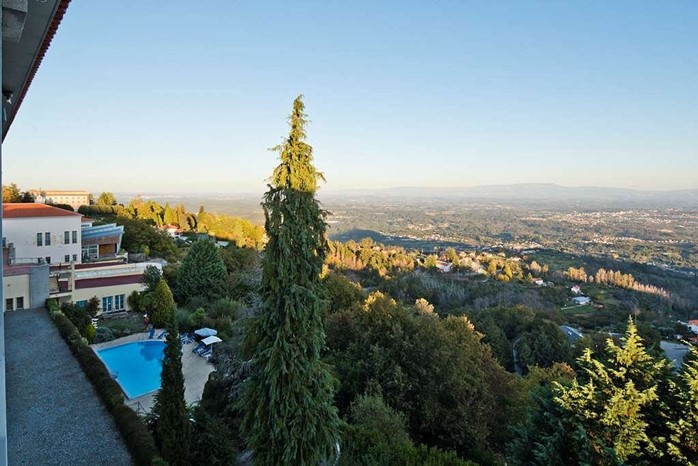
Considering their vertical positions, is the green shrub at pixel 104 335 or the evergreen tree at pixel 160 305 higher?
the evergreen tree at pixel 160 305

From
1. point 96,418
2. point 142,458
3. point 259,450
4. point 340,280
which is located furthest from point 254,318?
point 340,280

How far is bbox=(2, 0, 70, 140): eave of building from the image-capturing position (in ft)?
10.5

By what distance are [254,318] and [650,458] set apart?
653 centimetres

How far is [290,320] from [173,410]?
299 centimetres

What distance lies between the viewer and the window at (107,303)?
18.3 metres

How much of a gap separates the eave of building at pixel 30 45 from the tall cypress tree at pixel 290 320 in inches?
129

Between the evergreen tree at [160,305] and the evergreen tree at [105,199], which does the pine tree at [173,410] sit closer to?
the evergreen tree at [160,305]

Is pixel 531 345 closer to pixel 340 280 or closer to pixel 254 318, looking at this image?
pixel 340 280

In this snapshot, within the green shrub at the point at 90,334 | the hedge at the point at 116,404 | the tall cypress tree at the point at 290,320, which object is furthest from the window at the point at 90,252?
the tall cypress tree at the point at 290,320

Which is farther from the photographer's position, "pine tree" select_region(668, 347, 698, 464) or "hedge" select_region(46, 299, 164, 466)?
"hedge" select_region(46, 299, 164, 466)

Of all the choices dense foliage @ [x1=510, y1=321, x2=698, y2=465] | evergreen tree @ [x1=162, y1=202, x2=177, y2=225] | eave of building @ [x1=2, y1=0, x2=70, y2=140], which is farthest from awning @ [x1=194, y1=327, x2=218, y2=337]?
evergreen tree @ [x1=162, y1=202, x2=177, y2=225]

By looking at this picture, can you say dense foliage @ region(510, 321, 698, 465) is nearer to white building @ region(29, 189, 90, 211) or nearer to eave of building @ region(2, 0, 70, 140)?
eave of building @ region(2, 0, 70, 140)

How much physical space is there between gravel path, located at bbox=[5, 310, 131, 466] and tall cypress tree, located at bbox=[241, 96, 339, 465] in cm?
295

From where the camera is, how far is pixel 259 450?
22.9 ft
